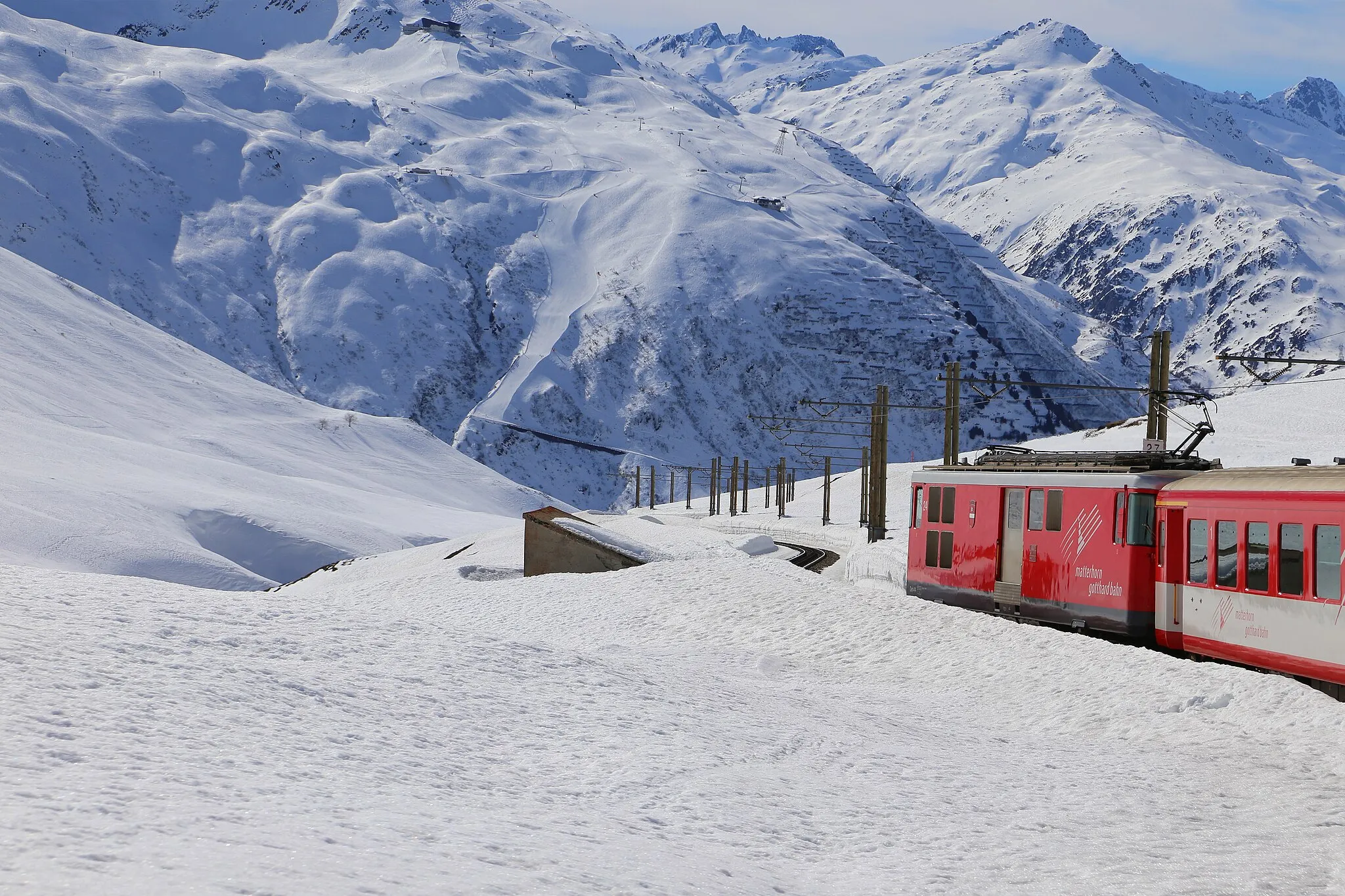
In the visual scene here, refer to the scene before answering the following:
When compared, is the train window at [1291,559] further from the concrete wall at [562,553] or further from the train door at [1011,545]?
the concrete wall at [562,553]

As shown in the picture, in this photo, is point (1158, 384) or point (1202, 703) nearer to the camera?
point (1202, 703)

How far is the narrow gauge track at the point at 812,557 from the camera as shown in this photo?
140ft

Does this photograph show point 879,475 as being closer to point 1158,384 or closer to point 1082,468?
point 1158,384

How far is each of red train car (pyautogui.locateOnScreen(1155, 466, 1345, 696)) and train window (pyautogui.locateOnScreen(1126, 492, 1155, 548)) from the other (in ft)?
0.79

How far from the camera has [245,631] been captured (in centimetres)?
1311

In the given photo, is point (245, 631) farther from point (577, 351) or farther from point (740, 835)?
point (577, 351)

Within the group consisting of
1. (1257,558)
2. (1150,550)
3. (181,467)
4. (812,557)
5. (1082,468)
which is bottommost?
(812,557)

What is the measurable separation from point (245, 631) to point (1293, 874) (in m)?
9.85

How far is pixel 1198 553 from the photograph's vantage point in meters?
19.2

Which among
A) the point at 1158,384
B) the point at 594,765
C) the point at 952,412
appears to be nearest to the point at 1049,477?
the point at 1158,384

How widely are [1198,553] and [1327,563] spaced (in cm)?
306

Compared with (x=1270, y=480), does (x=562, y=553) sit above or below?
below

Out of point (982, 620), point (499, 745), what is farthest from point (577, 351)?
point (499, 745)

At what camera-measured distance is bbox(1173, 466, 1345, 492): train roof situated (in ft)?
54.1
